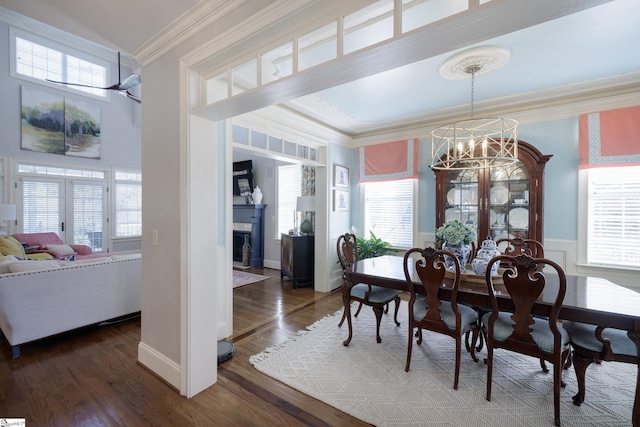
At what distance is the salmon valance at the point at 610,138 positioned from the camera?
9.95 feet

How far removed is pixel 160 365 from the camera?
86.4 inches

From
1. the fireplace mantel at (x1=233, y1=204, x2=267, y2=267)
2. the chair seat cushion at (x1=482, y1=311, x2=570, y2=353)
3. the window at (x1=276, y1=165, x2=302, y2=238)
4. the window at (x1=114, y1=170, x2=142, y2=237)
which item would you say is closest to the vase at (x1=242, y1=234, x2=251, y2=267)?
the fireplace mantel at (x1=233, y1=204, x2=267, y2=267)

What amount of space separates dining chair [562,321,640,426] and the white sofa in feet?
13.7

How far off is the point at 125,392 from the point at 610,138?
523cm

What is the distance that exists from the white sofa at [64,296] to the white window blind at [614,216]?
214 inches

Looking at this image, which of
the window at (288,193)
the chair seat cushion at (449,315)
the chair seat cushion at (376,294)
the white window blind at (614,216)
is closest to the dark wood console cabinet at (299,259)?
the window at (288,193)

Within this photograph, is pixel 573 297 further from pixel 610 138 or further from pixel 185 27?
pixel 185 27

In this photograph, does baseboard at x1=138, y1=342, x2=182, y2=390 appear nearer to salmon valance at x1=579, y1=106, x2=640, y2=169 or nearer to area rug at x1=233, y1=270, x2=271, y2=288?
area rug at x1=233, y1=270, x2=271, y2=288

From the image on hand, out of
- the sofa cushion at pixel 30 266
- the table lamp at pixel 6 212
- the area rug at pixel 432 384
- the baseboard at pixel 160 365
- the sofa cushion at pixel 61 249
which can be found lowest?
the area rug at pixel 432 384

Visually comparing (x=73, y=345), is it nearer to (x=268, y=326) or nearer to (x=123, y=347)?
(x=123, y=347)

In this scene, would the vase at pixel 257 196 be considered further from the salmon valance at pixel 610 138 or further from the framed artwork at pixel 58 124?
the salmon valance at pixel 610 138

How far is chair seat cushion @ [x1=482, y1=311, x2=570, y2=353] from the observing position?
6.04ft

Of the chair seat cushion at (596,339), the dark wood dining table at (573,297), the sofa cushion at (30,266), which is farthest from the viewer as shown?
the sofa cushion at (30,266)

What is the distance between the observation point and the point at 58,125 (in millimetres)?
5852
